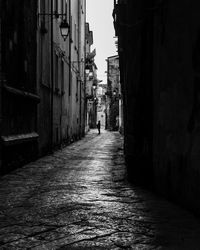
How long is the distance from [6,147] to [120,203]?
4.09 metres

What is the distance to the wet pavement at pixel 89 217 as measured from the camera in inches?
154

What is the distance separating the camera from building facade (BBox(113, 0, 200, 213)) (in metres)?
5.28

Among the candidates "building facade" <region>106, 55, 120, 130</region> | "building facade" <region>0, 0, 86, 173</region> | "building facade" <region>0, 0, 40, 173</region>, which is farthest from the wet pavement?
"building facade" <region>106, 55, 120, 130</region>

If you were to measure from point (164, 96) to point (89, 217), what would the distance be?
2.30 metres

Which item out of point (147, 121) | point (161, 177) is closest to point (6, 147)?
point (147, 121)

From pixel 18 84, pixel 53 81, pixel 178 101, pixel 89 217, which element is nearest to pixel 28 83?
pixel 18 84

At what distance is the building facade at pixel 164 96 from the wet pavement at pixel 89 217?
0.41 m

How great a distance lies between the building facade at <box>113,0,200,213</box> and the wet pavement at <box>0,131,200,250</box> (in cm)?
Answer: 41

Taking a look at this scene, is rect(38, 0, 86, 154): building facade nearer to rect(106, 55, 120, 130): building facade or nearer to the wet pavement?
the wet pavement

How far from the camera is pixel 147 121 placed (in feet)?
25.2

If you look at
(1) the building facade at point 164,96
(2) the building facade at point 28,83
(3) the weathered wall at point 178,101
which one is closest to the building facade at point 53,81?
(2) the building facade at point 28,83

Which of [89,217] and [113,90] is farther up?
[113,90]

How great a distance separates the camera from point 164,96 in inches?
252

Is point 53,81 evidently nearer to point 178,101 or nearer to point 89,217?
point 178,101
